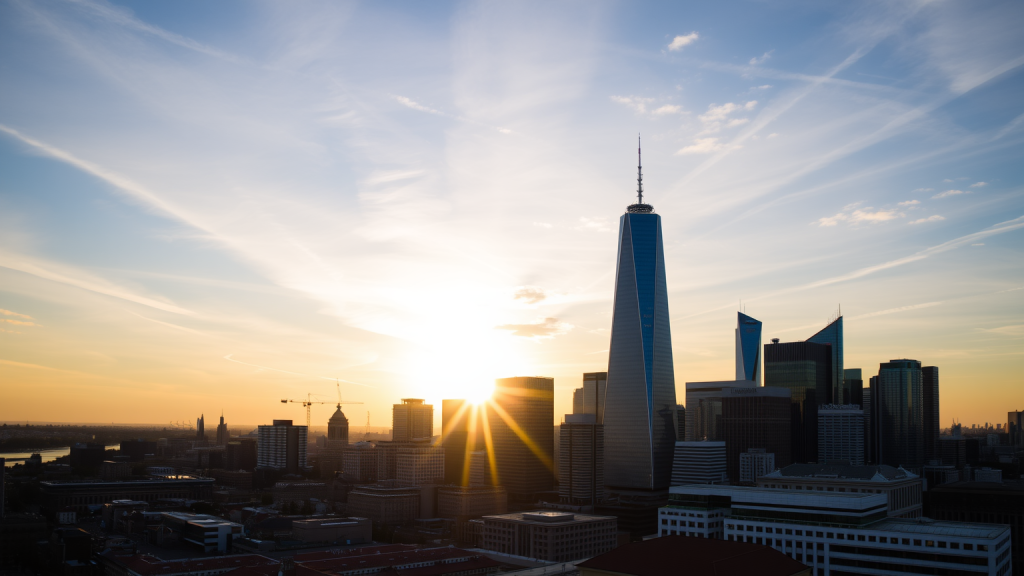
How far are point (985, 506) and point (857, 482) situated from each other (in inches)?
1980

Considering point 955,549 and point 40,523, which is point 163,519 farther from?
point 955,549

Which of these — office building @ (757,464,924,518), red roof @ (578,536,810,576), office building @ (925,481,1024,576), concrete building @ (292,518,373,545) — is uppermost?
red roof @ (578,536,810,576)

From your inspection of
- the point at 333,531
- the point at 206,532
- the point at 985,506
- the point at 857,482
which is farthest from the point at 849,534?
the point at 206,532

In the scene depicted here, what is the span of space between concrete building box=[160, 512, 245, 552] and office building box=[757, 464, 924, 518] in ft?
391

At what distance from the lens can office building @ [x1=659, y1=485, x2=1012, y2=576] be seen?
325 feet

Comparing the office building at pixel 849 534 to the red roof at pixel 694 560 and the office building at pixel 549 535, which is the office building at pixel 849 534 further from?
the office building at pixel 549 535

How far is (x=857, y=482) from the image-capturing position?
154m

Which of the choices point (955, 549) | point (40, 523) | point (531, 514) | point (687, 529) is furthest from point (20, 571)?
point (955, 549)

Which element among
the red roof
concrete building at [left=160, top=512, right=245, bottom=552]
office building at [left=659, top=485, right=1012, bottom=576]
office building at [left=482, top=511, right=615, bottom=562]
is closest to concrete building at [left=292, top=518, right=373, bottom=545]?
concrete building at [left=160, top=512, right=245, bottom=552]

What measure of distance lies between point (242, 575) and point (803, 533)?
85759mm

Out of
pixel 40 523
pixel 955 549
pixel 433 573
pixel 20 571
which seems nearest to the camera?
pixel 955 549

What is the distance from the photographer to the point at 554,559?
543 ft

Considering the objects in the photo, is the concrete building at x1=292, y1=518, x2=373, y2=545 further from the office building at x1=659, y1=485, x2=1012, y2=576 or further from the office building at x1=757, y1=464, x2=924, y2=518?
the office building at x1=757, y1=464, x2=924, y2=518

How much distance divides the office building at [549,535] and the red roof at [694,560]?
71.3 metres
